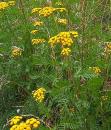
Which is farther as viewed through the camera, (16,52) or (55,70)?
(16,52)

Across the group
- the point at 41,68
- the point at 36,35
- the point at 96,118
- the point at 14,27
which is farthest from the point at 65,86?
the point at 14,27

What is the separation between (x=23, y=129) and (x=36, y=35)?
2.30m

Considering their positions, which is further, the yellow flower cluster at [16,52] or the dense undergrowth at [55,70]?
the yellow flower cluster at [16,52]

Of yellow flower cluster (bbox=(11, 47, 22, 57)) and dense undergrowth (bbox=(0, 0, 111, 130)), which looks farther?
yellow flower cluster (bbox=(11, 47, 22, 57))

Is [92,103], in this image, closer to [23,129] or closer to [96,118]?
[96,118]

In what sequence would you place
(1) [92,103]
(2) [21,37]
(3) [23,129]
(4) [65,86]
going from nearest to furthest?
1. (3) [23,129]
2. (4) [65,86]
3. (1) [92,103]
4. (2) [21,37]

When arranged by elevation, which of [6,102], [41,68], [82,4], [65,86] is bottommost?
[6,102]

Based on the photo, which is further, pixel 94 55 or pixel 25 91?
pixel 25 91

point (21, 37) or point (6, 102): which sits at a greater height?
point (21, 37)

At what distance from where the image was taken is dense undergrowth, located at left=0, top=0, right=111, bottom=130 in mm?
3395

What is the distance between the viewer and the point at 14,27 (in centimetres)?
525

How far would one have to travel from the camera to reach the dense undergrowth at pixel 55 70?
3.39 m

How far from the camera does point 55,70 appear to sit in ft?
12.8

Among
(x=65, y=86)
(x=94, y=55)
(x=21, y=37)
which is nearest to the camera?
(x=65, y=86)
